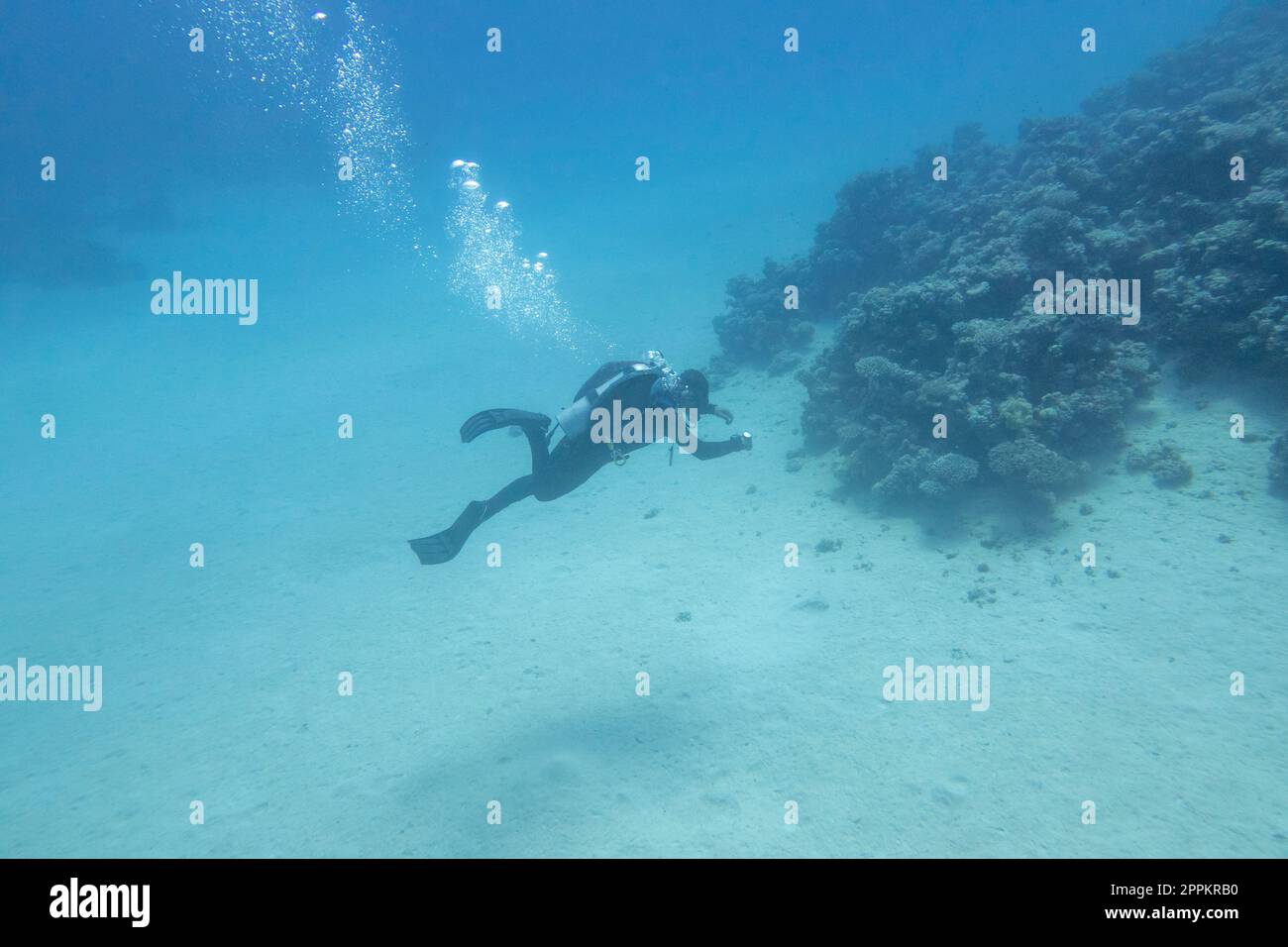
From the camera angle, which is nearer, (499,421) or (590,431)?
(499,421)

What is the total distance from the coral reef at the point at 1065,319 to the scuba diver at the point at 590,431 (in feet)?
17.4

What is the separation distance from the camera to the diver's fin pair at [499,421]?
8727mm

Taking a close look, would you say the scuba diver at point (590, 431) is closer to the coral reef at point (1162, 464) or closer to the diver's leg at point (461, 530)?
the diver's leg at point (461, 530)

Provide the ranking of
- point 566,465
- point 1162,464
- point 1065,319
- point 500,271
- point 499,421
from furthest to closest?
1. point 500,271
2. point 1065,319
3. point 1162,464
4. point 566,465
5. point 499,421

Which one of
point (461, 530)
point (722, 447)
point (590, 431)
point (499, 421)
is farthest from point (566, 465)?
point (722, 447)

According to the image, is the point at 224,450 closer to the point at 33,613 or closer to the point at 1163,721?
the point at 33,613

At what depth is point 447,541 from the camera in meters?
8.99

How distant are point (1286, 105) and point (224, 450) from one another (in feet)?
119

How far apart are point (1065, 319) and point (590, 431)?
393 inches

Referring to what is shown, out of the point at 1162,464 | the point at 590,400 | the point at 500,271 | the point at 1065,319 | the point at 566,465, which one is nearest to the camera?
the point at 590,400

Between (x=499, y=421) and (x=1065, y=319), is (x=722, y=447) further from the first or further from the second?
(x=1065, y=319)

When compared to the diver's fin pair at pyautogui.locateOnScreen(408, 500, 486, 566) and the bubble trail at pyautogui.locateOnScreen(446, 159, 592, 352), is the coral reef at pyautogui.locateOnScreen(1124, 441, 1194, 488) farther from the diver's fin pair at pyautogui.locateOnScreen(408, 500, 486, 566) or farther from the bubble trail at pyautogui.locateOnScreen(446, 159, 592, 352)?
the bubble trail at pyautogui.locateOnScreen(446, 159, 592, 352)

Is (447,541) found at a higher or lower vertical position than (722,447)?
lower

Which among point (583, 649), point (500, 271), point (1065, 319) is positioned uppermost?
point (500, 271)
